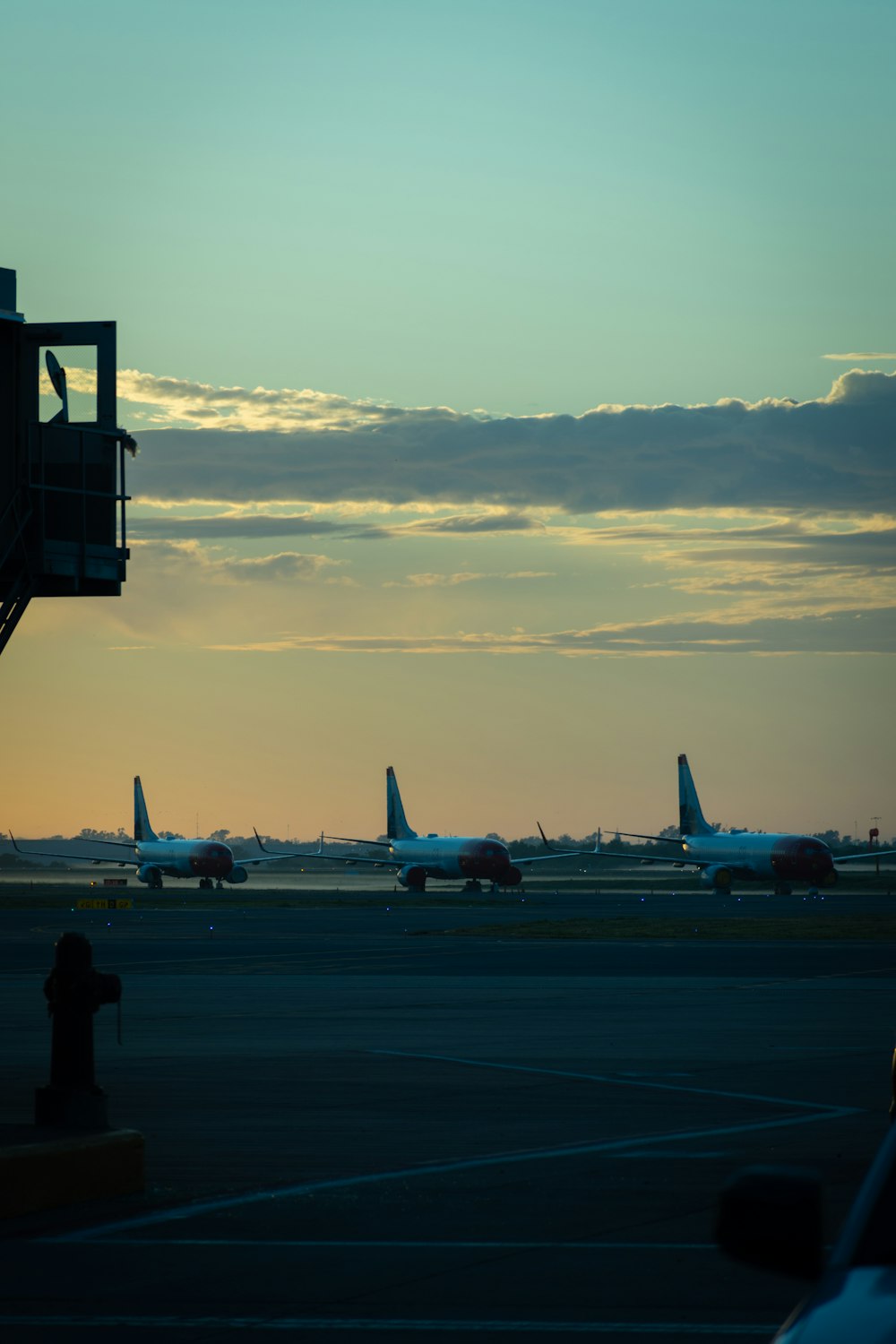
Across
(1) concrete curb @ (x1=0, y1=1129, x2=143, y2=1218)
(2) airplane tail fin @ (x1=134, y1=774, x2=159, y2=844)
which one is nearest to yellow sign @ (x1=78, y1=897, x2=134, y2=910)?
(2) airplane tail fin @ (x1=134, y1=774, x2=159, y2=844)

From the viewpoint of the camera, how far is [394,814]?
12750cm

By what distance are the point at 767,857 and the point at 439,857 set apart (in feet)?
72.6

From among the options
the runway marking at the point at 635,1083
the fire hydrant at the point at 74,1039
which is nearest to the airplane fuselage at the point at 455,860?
the runway marking at the point at 635,1083

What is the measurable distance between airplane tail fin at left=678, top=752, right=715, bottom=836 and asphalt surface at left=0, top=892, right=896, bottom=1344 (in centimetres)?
8243

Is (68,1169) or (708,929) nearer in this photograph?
(68,1169)

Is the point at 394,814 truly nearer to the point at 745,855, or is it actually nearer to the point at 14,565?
the point at 745,855

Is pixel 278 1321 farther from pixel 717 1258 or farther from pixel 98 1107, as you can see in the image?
pixel 98 1107

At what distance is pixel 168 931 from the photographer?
61062 mm

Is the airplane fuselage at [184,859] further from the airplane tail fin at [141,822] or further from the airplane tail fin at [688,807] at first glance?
the airplane tail fin at [688,807]

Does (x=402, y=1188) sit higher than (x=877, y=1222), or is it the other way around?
(x=877, y=1222)

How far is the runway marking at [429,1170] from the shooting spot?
39.0ft

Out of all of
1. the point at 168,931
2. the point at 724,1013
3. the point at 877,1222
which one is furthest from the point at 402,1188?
the point at 168,931

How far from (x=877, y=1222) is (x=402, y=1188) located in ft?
30.1

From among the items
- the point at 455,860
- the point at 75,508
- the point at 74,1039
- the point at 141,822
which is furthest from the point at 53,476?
the point at 141,822
